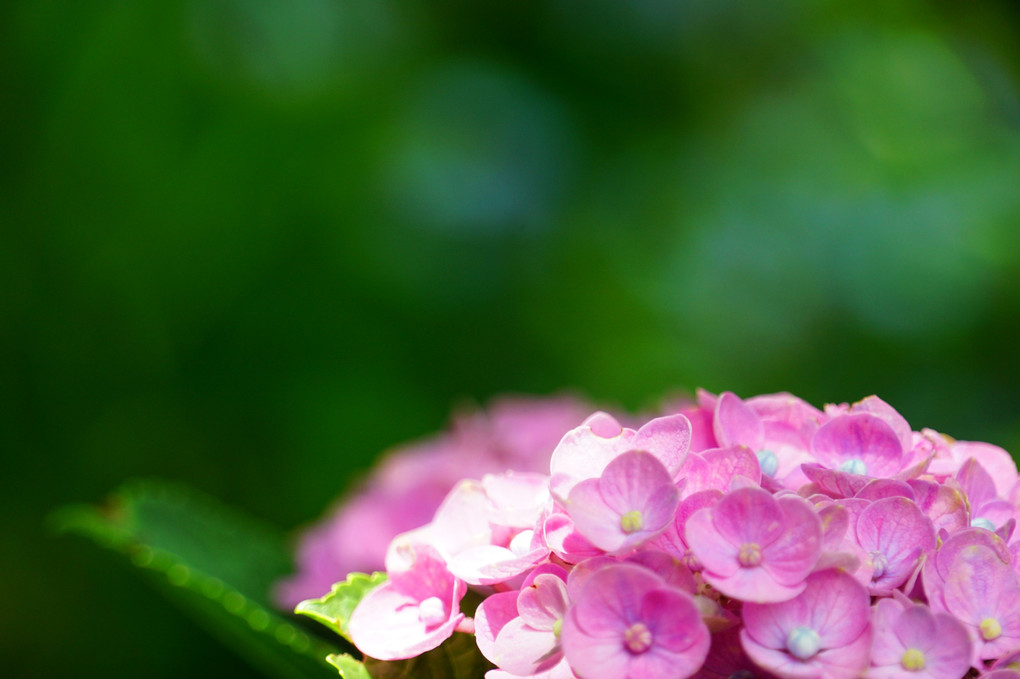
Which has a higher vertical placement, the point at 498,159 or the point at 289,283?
the point at 498,159

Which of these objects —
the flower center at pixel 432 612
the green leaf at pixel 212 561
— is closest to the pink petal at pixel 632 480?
the flower center at pixel 432 612

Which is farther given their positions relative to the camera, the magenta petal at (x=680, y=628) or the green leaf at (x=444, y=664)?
the green leaf at (x=444, y=664)

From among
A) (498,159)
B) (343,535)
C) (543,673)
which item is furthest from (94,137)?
(543,673)

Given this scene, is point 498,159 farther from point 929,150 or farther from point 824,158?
point 929,150

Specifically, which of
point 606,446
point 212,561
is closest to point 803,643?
point 606,446

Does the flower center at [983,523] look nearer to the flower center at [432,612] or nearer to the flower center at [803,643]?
the flower center at [803,643]

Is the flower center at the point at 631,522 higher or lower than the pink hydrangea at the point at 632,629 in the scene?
higher
